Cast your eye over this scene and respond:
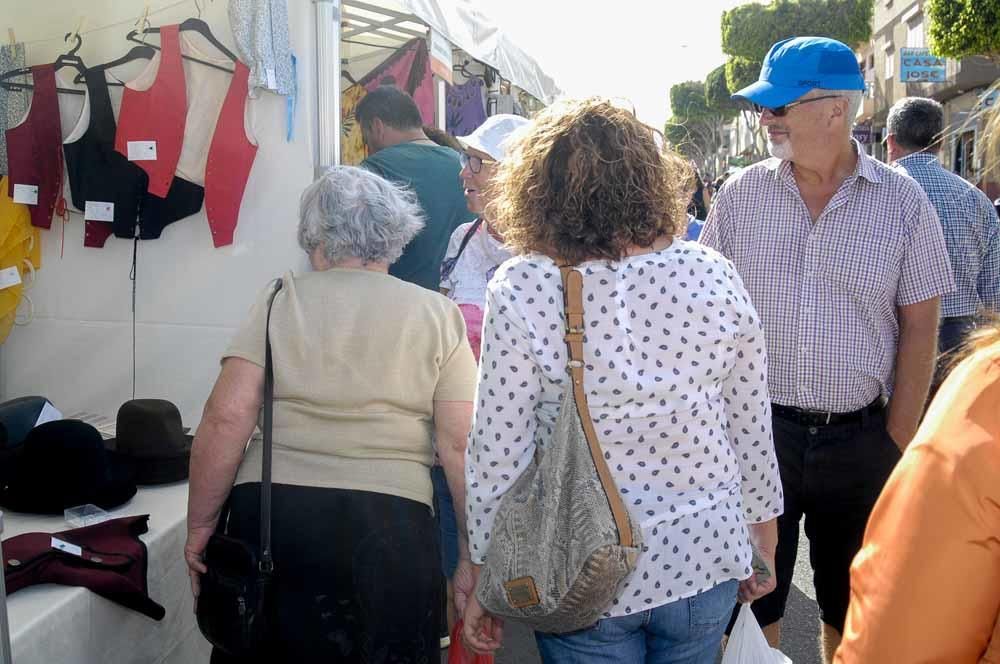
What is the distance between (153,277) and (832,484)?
3.02 m

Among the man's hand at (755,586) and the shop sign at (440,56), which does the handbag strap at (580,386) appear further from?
the shop sign at (440,56)

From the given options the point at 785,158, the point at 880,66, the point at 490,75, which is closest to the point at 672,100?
the point at 880,66

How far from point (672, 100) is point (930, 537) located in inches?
2725

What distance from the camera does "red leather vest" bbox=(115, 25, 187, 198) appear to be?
13.0 feet

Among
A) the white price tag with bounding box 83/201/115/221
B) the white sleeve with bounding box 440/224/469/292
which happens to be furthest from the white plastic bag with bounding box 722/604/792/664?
the white price tag with bounding box 83/201/115/221

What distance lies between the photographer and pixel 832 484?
8.31 feet

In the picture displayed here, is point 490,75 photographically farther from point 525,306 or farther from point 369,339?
point 525,306

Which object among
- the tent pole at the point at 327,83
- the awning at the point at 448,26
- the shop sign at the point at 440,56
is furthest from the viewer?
the shop sign at the point at 440,56

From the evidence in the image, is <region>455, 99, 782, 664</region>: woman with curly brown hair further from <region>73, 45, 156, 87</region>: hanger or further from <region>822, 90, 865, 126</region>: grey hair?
<region>73, 45, 156, 87</region>: hanger

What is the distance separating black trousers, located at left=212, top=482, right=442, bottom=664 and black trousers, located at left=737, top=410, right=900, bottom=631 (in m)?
1.09

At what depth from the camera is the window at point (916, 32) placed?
28.7 m

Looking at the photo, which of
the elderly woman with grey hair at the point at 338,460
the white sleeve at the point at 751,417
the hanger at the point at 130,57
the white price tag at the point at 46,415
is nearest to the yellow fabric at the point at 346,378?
the elderly woman with grey hair at the point at 338,460

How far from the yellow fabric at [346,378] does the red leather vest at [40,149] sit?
99.5 inches

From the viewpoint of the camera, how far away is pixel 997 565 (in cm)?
83
